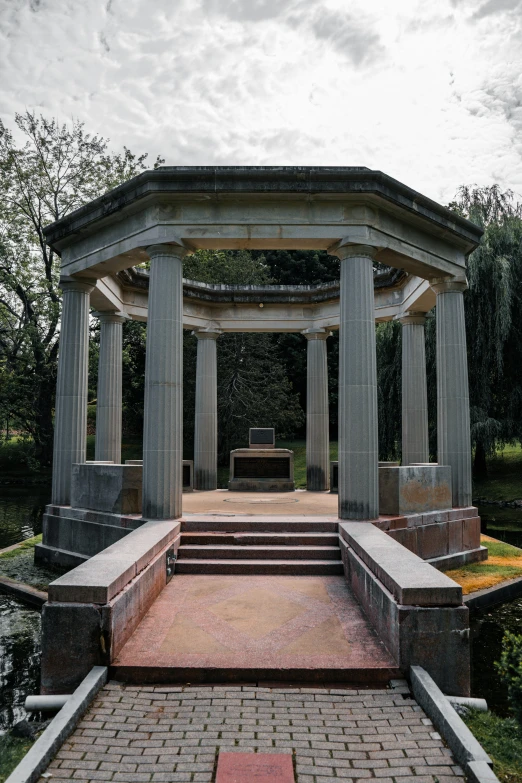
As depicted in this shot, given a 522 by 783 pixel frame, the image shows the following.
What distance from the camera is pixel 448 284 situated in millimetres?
16219

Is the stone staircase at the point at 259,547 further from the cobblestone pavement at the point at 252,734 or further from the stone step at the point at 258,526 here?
the cobblestone pavement at the point at 252,734

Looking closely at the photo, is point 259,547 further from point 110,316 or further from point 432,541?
point 110,316

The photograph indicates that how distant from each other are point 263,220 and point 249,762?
36.2 feet

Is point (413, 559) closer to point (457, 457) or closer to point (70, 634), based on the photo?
point (70, 634)

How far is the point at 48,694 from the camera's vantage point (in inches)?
243

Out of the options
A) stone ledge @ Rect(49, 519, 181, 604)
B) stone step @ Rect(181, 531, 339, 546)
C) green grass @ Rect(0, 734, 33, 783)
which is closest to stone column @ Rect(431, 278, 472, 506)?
stone step @ Rect(181, 531, 339, 546)

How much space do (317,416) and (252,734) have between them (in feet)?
62.4

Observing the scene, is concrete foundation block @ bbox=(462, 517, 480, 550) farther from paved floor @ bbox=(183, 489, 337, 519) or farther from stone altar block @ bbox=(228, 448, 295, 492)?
stone altar block @ bbox=(228, 448, 295, 492)

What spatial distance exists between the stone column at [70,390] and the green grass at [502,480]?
21157 millimetres

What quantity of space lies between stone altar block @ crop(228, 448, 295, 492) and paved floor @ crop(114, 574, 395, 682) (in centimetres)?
1232

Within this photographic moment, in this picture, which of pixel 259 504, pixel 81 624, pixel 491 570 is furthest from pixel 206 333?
pixel 81 624

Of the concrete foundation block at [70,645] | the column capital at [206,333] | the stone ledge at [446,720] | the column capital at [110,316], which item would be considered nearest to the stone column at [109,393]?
the column capital at [110,316]

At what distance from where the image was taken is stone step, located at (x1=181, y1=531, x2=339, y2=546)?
37.3ft

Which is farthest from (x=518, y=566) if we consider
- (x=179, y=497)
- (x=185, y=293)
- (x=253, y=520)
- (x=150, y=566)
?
(x=185, y=293)
